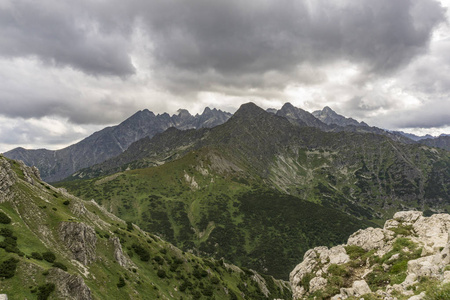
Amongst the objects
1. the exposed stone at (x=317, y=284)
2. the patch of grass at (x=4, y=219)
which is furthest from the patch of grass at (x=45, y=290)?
the exposed stone at (x=317, y=284)

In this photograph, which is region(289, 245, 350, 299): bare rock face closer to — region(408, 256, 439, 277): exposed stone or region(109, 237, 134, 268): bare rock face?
region(408, 256, 439, 277): exposed stone

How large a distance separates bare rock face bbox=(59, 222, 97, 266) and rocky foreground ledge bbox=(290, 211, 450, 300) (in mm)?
50680

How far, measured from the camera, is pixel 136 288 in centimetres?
6003

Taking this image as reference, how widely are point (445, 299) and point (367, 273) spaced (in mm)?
15262

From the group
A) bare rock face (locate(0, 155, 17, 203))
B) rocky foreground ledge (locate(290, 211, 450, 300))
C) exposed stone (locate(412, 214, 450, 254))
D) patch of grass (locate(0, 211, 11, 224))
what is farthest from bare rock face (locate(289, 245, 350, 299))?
bare rock face (locate(0, 155, 17, 203))

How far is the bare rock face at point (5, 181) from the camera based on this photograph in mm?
52188

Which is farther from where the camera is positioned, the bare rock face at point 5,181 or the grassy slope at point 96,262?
the bare rock face at point 5,181

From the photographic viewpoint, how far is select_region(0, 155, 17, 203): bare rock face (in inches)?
2055

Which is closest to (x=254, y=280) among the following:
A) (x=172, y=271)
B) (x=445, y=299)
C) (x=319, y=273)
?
(x=172, y=271)

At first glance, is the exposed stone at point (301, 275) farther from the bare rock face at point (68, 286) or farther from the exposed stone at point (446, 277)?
the bare rock face at point (68, 286)

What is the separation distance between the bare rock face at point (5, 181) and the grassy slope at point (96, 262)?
1139 mm

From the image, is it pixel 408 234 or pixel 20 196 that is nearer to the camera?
pixel 408 234

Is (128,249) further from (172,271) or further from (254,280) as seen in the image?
(254,280)

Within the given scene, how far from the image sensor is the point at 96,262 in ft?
191
